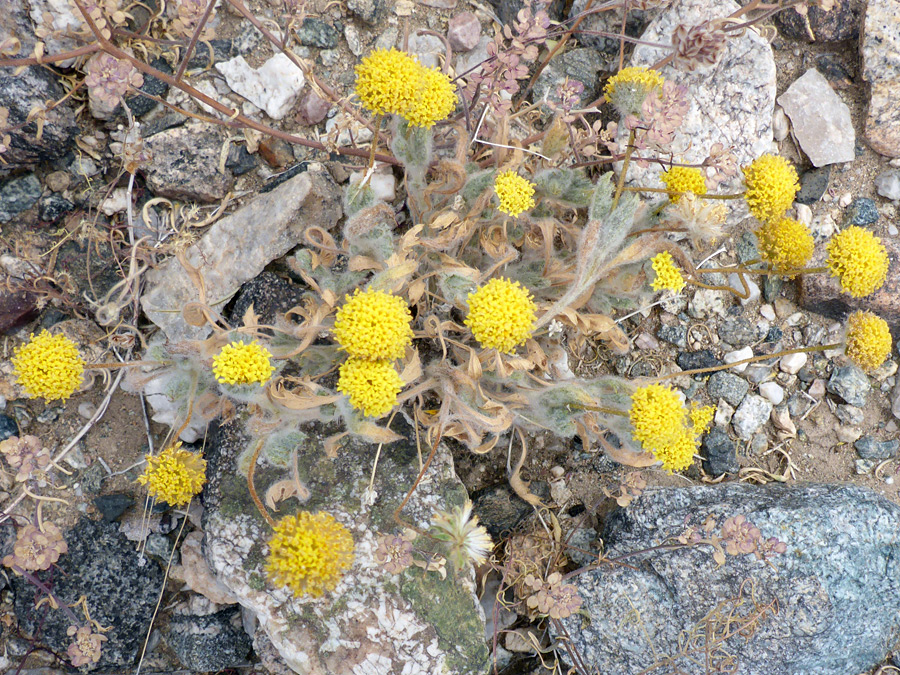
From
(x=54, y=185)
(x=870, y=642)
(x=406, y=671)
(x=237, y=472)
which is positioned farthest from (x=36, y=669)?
(x=870, y=642)

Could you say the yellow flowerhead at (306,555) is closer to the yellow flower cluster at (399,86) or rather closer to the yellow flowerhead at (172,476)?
the yellow flowerhead at (172,476)

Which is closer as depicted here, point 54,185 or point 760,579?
point 760,579

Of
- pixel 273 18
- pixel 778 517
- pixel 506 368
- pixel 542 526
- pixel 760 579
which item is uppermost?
pixel 273 18

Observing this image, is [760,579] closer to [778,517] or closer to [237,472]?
[778,517]

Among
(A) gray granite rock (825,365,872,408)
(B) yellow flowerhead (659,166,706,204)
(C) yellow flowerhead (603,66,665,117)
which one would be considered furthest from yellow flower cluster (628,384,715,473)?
(A) gray granite rock (825,365,872,408)

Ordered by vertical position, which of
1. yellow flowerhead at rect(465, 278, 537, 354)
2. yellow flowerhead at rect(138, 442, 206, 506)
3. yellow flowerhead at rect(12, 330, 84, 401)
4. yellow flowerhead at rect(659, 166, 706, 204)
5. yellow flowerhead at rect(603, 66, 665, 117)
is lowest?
yellow flowerhead at rect(138, 442, 206, 506)

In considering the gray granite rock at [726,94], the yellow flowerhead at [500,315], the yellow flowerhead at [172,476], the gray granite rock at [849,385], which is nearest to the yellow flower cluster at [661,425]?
the yellow flowerhead at [500,315]

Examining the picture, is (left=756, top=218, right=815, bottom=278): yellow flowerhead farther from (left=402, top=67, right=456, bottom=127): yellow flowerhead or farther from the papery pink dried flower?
the papery pink dried flower
